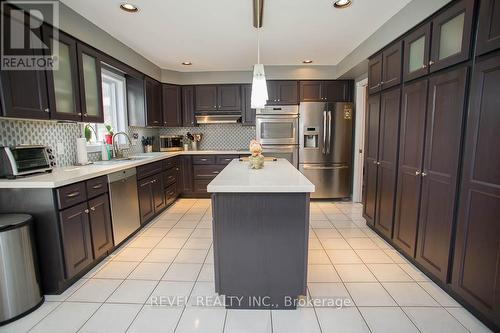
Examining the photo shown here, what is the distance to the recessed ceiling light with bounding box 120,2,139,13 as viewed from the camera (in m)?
2.26

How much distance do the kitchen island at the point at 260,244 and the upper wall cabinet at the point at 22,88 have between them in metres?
1.57

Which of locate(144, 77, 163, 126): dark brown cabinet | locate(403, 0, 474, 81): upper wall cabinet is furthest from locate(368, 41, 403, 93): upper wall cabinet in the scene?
locate(144, 77, 163, 126): dark brown cabinet

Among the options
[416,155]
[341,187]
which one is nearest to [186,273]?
[416,155]

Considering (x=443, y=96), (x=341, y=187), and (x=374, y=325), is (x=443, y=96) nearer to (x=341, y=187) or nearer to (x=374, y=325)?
(x=374, y=325)

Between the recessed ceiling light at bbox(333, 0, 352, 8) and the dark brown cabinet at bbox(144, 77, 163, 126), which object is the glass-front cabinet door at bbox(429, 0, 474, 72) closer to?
the recessed ceiling light at bbox(333, 0, 352, 8)

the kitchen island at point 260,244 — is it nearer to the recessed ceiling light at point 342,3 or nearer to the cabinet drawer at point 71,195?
the cabinet drawer at point 71,195

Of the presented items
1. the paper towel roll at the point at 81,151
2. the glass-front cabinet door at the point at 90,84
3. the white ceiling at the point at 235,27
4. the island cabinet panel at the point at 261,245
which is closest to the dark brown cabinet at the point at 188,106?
the white ceiling at the point at 235,27

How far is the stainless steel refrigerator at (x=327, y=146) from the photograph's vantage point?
436cm

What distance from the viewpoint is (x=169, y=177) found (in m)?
4.22

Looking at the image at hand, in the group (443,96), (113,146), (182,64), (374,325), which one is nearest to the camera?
(374,325)

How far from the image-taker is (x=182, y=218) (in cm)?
373

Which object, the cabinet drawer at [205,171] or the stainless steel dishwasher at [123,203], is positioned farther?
the cabinet drawer at [205,171]

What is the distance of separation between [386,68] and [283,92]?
2055mm

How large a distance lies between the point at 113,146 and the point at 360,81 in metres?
4.05
